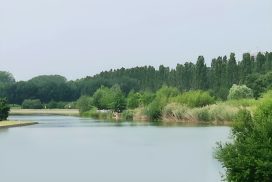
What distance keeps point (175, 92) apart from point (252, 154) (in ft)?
147

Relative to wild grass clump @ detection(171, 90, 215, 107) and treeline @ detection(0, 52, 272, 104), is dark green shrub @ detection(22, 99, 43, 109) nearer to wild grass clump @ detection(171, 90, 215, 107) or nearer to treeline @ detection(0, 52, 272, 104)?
treeline @ detection(0, 52, 272, 104)

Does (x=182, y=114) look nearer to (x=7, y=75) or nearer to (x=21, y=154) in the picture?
(x=21, y=154)

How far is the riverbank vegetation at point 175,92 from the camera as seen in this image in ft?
160

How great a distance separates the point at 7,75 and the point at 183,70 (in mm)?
76706

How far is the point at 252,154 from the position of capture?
1065 centimetres

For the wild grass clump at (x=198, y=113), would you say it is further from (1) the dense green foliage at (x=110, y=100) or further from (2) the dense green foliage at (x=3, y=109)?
(1) the dense green foliage at (x=110, y=100)

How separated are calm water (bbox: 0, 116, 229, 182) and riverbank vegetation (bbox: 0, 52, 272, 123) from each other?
6415 mm

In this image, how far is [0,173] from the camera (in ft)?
52.4

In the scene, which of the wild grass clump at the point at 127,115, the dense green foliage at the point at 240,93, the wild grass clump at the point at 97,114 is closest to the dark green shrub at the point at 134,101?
the wild grass clump at the point at 97,114

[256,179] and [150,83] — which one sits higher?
[150,83]

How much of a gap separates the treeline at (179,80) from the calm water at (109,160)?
2582 centimetres

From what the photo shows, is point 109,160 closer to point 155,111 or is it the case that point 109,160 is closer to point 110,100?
point 155,111

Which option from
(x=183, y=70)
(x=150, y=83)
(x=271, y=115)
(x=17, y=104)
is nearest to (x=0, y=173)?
(x=271, y=115)

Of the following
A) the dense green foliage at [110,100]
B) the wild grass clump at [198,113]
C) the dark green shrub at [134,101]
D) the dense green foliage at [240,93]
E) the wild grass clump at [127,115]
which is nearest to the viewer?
the wild grass clump at [198,113]
